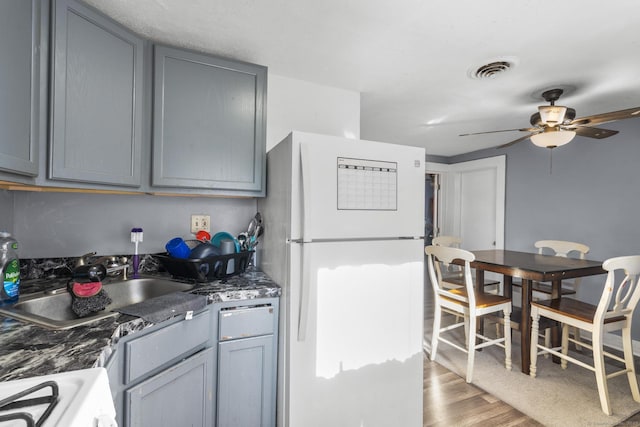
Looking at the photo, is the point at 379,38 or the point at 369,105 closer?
the point at 379,38

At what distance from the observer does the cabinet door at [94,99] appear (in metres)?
1.25

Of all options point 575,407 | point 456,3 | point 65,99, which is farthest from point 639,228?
point 65,99

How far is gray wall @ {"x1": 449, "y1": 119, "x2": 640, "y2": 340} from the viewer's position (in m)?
2.88

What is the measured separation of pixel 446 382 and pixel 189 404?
1.82m

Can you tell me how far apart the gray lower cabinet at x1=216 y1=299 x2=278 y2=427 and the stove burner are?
0.82 m

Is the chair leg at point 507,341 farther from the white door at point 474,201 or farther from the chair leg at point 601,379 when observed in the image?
the white door at point 474,201

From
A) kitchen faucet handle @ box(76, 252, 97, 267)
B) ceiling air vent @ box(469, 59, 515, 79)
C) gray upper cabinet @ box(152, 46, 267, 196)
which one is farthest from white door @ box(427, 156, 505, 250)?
kitchen faucet handle @ box(76, 252, 97, 267)

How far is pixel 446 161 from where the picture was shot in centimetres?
492

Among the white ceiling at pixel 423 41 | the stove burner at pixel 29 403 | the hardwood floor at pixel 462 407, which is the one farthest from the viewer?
the hardwood floor at pixel 462 407

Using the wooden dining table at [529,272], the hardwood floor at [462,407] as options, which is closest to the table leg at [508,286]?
the wooden dining table at [529,272]

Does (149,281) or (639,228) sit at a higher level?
(639,228)

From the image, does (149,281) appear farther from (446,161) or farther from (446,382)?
(446,161)

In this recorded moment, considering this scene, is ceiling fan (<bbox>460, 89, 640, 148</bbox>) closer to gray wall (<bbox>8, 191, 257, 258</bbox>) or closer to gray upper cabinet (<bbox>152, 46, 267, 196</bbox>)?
gray upper cabinet (<bbox>152, 46, 267, 196</bbox>)

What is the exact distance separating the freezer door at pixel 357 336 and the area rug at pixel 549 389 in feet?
2.95
